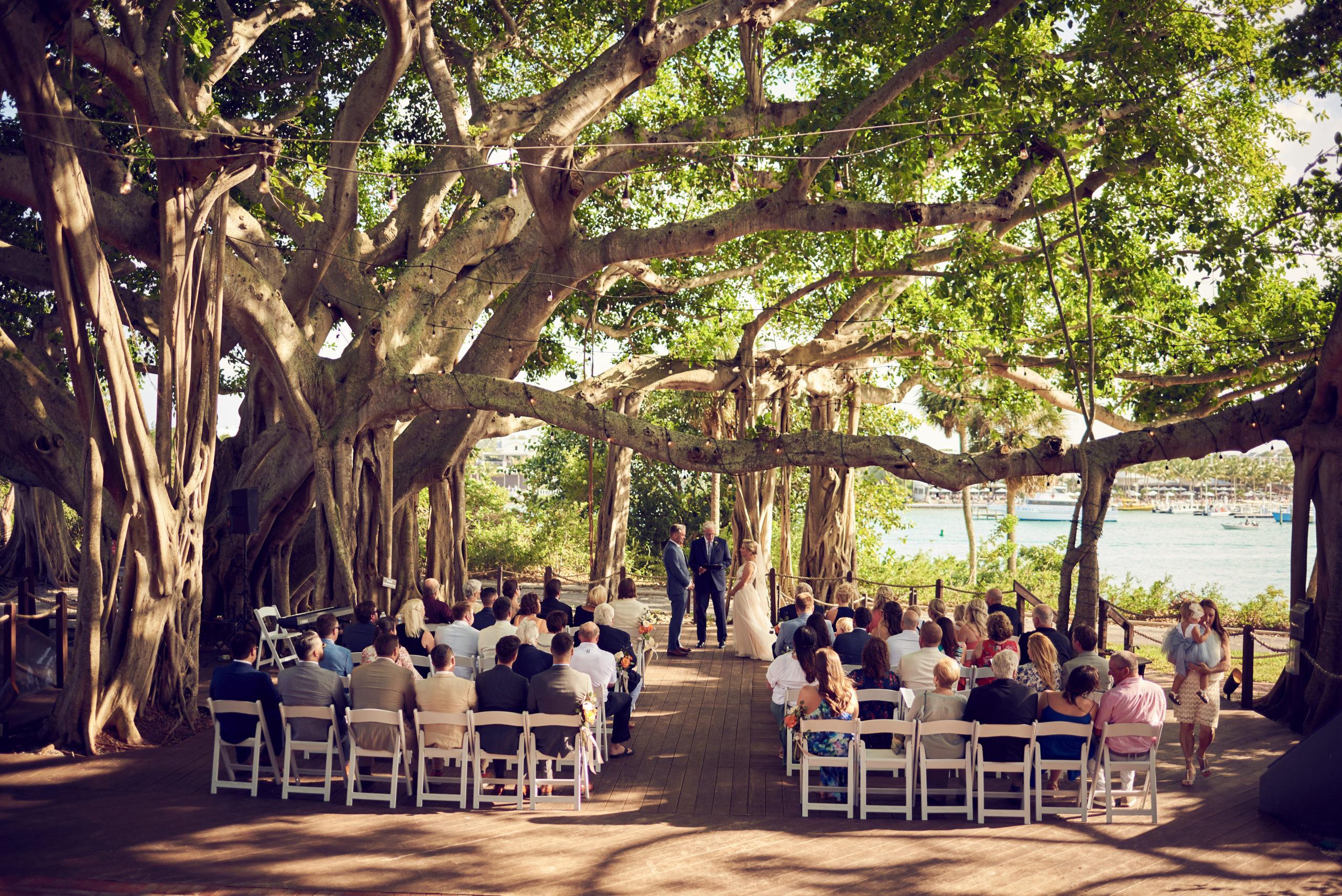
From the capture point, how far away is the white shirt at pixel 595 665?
7.61 metres

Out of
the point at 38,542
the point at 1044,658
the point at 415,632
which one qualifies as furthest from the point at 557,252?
the point at 38,542

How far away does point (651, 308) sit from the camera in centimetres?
1625

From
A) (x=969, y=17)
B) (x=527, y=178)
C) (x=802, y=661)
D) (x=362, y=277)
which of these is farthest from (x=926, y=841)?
(x=362, y=277)

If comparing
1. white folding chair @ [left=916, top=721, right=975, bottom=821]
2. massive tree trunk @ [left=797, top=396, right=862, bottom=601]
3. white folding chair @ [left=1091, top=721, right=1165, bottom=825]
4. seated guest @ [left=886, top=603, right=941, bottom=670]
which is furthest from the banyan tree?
white folding chair @ [left=916, top=721, right=975, bottom=821]

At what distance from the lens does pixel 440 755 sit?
6.70 metres

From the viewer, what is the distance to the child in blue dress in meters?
7.59

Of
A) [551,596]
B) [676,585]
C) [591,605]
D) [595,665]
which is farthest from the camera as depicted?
[676,585]

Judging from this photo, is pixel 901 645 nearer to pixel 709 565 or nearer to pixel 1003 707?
pixel 1003 707

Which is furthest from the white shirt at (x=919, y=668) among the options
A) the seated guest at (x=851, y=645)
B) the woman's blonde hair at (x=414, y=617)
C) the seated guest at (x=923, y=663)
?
the woman's blonde hair at (x=414, y=617)

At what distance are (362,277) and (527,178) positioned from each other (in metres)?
3.77

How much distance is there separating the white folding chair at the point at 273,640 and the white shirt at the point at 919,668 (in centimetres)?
541

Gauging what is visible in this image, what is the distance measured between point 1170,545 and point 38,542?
74.2 meters

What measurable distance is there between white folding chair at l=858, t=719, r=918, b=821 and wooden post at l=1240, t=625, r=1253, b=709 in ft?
16.0

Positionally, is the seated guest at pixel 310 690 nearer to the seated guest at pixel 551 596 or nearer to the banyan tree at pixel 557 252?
the banyan tree at pixel 557 252
